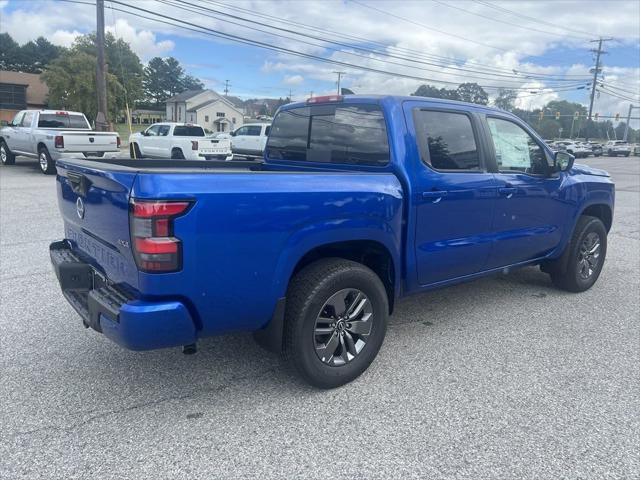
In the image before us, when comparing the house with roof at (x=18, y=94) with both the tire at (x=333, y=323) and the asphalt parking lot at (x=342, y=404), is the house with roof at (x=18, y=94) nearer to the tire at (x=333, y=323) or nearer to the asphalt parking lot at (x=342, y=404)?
the asphalt parking lot at (x=342, y=404)

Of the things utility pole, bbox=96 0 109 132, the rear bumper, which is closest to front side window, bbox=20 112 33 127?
utility pole, bbox=96 0 109 132

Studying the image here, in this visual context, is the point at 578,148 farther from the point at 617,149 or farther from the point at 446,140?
the point at 446,140

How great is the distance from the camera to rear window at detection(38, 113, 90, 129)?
15.7m

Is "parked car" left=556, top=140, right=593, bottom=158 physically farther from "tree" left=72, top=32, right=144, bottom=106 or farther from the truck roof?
the truck roof

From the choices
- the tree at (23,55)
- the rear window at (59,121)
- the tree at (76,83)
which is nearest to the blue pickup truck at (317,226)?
the rear window at (59,121)

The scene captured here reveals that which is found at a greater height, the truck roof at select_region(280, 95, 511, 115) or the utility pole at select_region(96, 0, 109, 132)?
the utility pole at select_region(96, 0, 109, 132)

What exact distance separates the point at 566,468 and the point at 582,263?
339 centimetres

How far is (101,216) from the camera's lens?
2.89m

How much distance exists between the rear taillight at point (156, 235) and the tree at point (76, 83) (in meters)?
48.2

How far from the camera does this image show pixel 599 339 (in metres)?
4.25

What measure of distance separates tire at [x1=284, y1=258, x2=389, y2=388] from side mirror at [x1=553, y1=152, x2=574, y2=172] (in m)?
2.52

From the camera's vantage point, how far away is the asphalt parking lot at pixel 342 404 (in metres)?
2.57

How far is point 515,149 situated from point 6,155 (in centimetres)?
1815

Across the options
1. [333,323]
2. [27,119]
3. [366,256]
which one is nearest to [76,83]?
[27,119]
